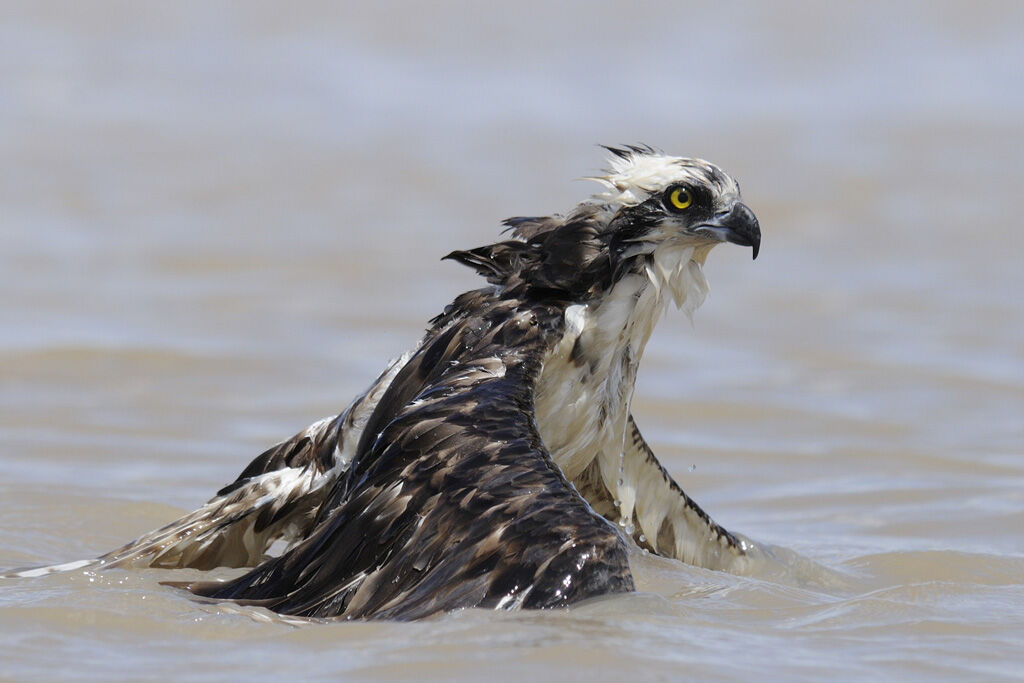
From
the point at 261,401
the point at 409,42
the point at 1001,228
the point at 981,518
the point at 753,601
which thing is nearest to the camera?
the point at 753,601

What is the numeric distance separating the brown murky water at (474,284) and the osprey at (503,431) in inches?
9.7

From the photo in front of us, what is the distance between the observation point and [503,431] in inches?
231

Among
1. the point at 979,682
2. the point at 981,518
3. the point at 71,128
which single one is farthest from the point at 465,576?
the point at 71,128

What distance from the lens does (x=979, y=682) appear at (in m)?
5.60

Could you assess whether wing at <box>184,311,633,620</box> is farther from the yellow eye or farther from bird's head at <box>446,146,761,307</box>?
the yellow eye

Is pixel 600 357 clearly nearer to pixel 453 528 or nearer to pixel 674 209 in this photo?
pixel 674 209

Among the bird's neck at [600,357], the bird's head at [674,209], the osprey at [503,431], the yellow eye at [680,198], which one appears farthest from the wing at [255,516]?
the yellow eye at [680,198]

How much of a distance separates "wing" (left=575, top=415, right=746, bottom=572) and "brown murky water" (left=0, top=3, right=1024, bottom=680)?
0.24 metres

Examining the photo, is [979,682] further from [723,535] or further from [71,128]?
[71,128]

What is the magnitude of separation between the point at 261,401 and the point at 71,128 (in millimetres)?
6759

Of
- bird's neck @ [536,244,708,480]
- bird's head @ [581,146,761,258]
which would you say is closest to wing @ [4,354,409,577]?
bird's neck @ [536,244,708,480]

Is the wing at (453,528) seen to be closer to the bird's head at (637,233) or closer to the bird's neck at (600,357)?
the bird's neck at (600,357)

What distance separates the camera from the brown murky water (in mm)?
5898

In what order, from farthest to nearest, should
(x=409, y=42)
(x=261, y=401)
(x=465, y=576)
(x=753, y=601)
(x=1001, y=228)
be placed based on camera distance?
(x=409, y=42), (x=1001, y=228), (x=261, y=401), (x=753, y=601), (x=465, y=576)
